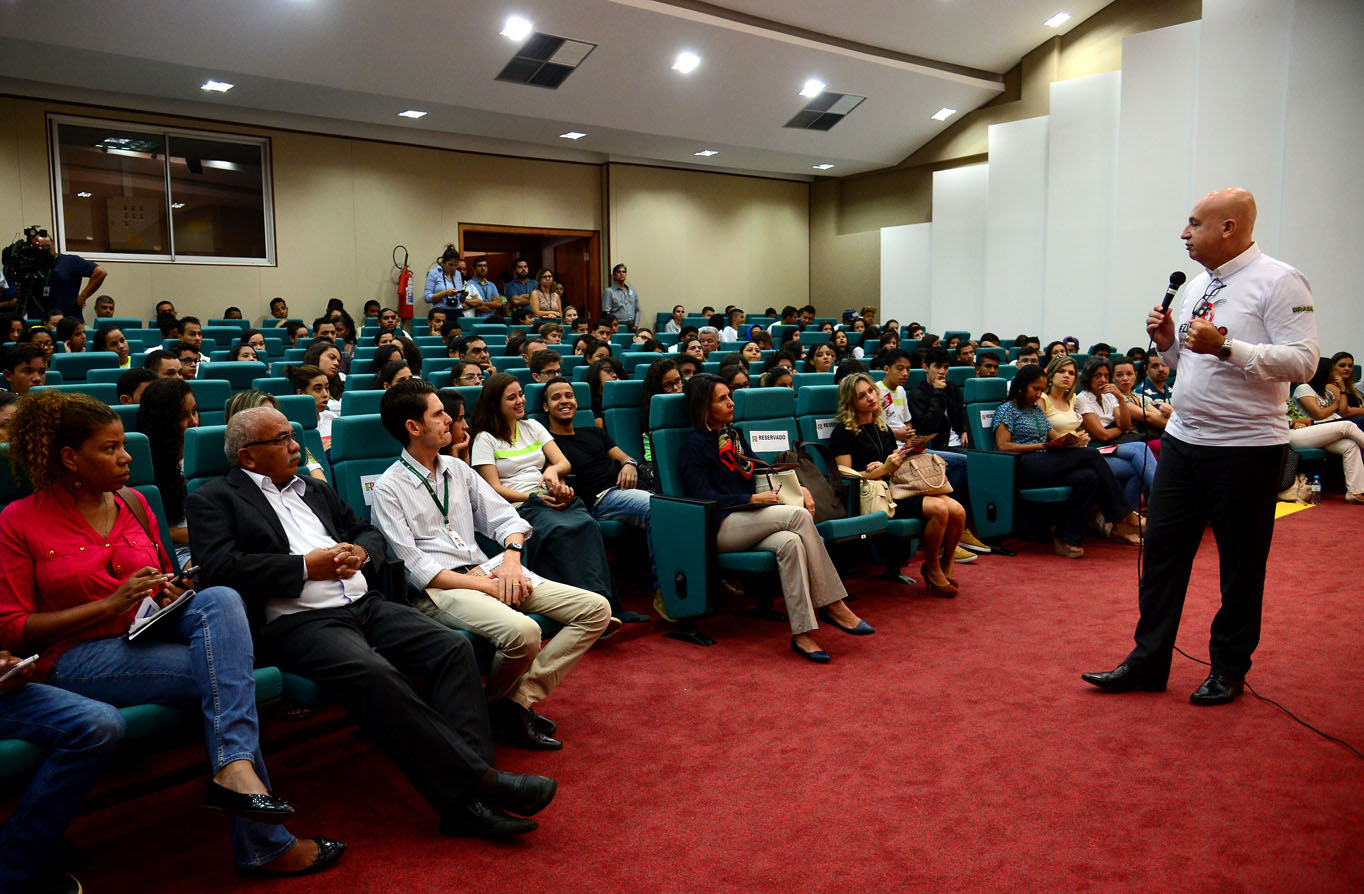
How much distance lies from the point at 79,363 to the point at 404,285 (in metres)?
6.05

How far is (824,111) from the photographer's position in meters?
12.0

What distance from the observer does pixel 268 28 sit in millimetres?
8000

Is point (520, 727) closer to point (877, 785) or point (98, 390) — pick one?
point (877, 785)

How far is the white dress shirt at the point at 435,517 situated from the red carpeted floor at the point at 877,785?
559 mm

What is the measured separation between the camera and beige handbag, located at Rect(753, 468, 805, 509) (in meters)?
3.75

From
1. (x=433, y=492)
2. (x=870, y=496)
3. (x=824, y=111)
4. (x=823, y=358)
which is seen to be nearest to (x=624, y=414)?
(x=870, y=496)

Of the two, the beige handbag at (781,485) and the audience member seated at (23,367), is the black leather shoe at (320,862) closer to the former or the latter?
the beige handbag at (781,485)

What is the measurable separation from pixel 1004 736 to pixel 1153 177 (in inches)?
348

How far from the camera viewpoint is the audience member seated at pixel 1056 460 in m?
4.79

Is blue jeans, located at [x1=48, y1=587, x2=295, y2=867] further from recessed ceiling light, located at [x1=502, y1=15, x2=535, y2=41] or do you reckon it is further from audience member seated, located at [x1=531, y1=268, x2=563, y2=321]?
audience member seated, located at [x1=531, y1=268, x2=563, y2=321]

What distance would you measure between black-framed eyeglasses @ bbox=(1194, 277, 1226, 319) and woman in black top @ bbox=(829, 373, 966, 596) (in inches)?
56.3

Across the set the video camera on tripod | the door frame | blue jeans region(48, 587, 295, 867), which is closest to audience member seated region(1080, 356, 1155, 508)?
blue jeans region(48, 587, 295, 867)

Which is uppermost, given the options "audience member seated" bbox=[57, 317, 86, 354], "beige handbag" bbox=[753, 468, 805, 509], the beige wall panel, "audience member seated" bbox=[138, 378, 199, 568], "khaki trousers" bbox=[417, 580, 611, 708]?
the beige wall panel

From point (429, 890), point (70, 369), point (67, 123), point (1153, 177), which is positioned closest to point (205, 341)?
point (70, 369)
